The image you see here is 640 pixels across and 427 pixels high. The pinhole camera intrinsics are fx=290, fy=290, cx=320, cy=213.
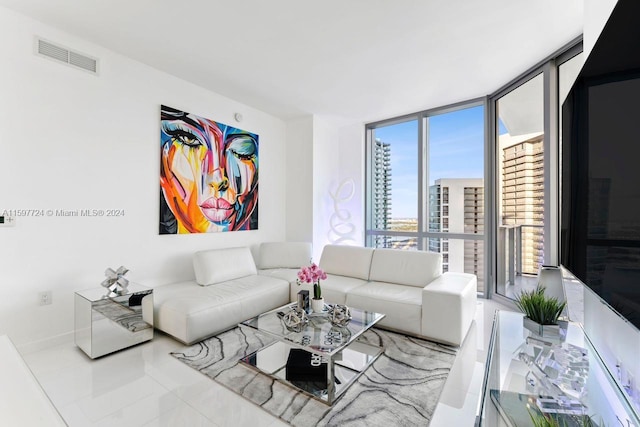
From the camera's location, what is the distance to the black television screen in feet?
3.22

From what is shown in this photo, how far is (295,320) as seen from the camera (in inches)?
84.4

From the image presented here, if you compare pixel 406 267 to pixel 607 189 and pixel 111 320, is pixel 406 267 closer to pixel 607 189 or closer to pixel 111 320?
pixel 607 189

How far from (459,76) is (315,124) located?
2144 mm

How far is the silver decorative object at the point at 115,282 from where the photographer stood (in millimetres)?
2537

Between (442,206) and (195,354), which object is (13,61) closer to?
(195,354)

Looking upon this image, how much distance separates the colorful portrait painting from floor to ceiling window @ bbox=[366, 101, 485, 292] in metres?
2.15

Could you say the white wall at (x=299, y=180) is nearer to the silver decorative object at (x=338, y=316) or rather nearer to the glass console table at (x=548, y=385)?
the silver decorative object at (x=338, y=316)

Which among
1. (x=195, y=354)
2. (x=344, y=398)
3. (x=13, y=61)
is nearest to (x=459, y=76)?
(x=344, y=398)

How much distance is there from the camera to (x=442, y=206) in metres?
4.32

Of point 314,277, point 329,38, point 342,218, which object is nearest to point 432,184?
point 342,218

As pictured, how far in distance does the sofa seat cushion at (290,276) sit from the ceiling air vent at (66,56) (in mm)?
2761

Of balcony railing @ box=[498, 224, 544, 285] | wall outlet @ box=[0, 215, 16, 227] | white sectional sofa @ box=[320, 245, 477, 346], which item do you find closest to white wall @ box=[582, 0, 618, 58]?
balcony railing @ box=[498, 224, 544, 285]

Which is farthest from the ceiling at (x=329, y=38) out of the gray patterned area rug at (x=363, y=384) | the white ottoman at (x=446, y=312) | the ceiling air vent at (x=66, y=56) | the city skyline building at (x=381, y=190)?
the gray patterned area rug at (x=363, y=384)

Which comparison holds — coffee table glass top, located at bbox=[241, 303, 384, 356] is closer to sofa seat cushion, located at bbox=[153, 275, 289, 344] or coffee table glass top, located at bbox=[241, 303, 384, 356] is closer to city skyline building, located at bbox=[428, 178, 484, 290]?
sofa seat cushion, located at bbox=[153, 275, 289, 344]
